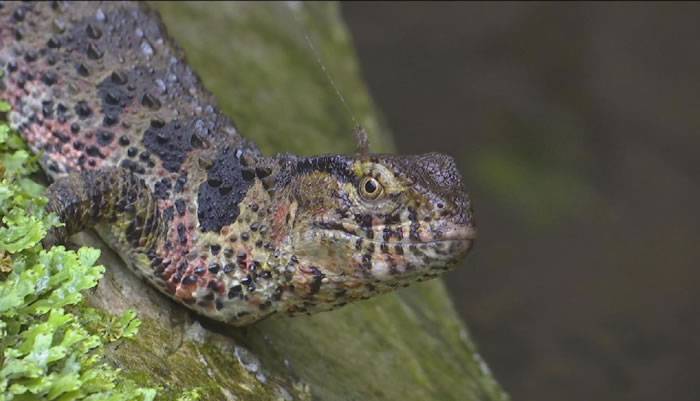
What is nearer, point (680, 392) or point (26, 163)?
point (26, 163)

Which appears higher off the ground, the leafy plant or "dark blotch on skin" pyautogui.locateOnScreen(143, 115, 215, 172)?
"dark blotch on skin" pyautogui.locateOnScreen(143, 115, 215, 172)

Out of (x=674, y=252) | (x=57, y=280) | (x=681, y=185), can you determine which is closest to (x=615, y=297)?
(x=674, y=252)

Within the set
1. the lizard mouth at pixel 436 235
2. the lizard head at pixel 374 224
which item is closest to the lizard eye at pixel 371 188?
the lizard head at pixel 374 224

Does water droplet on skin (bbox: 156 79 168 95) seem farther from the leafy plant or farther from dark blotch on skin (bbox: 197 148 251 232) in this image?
the leafy plant

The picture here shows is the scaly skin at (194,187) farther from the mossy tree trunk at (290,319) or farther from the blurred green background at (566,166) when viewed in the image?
the blurred green background at (566,166)

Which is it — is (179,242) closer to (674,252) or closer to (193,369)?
(193,369)

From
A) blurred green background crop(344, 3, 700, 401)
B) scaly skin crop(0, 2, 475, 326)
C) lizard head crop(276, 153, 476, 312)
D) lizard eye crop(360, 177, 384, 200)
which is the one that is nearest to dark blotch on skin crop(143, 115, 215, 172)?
scaly skin crop(0, 2, 475, 326)
